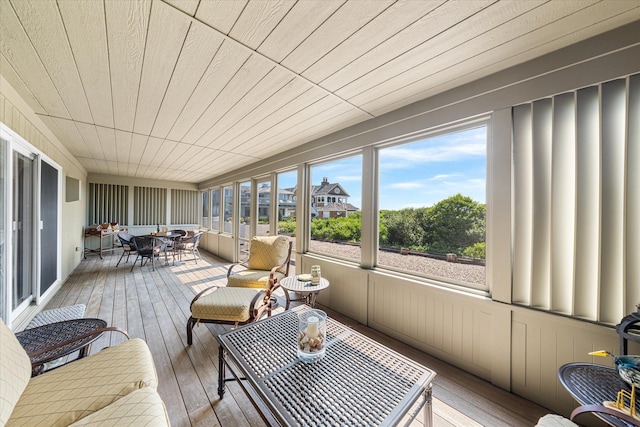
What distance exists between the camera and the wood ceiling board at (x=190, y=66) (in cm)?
146

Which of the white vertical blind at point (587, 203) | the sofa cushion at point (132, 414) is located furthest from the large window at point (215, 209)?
the white vertical blind at point (587, 203)

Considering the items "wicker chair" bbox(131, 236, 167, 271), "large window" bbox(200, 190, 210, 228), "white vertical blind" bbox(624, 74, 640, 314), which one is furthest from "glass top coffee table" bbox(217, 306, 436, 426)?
"large window" bbox(200, 190, 210, 228)

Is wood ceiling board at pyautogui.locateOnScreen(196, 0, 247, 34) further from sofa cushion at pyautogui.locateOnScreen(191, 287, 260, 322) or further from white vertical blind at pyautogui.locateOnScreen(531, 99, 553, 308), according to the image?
sofa cushion at pyautogui.locateOnScreen(191, 287, 260, 322)

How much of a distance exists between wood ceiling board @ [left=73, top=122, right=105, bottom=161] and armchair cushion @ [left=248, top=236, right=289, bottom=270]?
276 centimetres

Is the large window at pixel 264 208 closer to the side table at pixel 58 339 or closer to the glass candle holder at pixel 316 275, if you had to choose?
the glass candle holder at pixel 316 275

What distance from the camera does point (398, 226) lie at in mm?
2746

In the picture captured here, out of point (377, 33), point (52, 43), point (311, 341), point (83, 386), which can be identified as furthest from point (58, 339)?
point (377, 33)

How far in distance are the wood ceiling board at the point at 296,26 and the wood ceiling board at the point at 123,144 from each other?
302 cm

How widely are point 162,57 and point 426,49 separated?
1.86 metres

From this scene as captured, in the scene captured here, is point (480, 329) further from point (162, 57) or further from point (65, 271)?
point (65, 271)

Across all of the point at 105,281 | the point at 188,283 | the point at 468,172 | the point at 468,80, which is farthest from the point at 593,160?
the point at 105,281

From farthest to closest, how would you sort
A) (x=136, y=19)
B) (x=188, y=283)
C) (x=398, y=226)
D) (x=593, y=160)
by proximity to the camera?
(x=188, y=283) < (x=398, y=226) < (x=593, y=160) < (x=136, y=19)

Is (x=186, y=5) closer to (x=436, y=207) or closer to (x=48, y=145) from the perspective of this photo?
(x=436, y=207)

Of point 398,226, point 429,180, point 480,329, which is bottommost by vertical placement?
point 480,329
